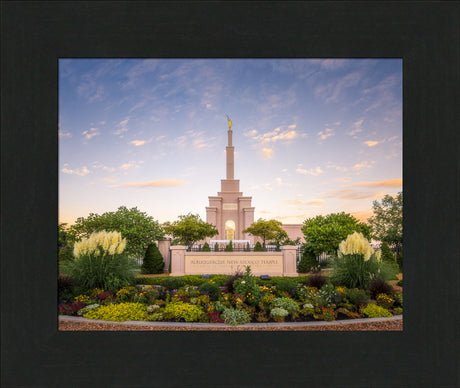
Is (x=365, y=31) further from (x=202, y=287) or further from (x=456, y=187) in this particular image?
(x=202, y=287)

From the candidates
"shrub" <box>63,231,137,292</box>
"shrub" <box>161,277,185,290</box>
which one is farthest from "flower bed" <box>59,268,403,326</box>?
"shrub" <box>161,277,185,290</box>

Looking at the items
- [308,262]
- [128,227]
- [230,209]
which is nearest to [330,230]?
[308,262]

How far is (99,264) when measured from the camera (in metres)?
6.18

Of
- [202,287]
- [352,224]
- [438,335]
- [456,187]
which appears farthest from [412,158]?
[352,224]

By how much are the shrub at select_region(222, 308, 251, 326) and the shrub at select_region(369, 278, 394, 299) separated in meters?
3.29

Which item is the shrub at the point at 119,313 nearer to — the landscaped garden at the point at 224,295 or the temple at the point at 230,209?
Answer: the landscaped garden at the point at 224,295

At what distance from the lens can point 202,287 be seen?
649 centimetres

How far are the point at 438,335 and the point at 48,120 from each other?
265 inches

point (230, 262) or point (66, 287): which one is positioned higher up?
point (66, 287)

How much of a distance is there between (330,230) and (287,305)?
629 cm

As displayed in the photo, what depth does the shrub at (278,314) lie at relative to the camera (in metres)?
5.20

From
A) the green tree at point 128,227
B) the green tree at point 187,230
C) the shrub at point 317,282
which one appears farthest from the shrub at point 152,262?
the shrub at point 317,282

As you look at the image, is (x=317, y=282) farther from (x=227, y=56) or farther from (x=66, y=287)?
(x=66, y=287)

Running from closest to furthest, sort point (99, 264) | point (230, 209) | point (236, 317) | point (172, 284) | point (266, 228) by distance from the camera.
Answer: point (236, 317) < point (99, 264) < point (172, 284) < point (266, 228) < point (230, 209)
